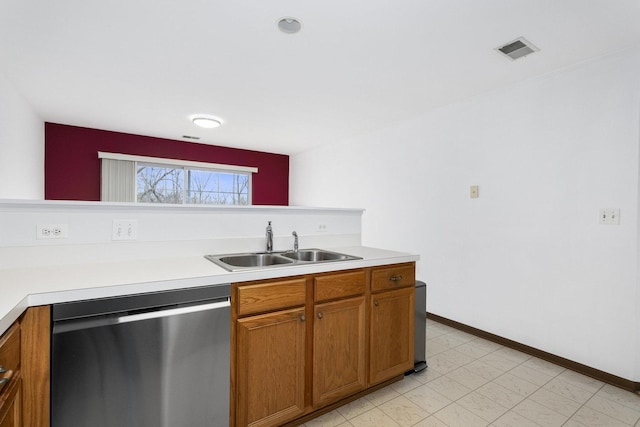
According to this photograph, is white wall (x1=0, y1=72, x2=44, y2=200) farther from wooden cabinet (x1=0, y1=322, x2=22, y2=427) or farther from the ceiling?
wooden cabinet (x1=0, y1=322, x2=22, y2=427)

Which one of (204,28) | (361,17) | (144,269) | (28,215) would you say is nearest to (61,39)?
(204,28)

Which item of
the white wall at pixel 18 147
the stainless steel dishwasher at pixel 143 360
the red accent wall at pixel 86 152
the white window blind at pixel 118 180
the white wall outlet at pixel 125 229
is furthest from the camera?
the white window blind at pixel 118 180

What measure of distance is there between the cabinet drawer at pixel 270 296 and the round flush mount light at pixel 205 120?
9.94 feet

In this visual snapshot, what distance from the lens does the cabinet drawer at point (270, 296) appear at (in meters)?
1.41

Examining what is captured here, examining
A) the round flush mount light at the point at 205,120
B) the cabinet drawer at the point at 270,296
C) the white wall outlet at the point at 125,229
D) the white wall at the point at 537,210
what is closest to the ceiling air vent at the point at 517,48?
the white wall at the point at 537,210

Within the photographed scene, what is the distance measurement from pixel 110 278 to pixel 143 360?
0.35m

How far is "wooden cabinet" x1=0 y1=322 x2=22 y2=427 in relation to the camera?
2.78ft

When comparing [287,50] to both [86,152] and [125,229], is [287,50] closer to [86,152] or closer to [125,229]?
[125,229]

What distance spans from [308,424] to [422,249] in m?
2.33

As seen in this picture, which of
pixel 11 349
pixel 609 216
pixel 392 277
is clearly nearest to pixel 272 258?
pixel 392 277

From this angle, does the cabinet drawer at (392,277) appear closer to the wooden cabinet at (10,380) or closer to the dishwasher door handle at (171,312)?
the dishwasher door handle at (171,312)

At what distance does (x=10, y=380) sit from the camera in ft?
2.97

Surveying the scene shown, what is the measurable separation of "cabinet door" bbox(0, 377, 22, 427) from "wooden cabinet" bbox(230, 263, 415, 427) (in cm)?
69

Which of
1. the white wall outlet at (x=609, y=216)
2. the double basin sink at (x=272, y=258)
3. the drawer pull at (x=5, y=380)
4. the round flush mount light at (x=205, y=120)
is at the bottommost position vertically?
the drawer pull at (x=5, y=380)
